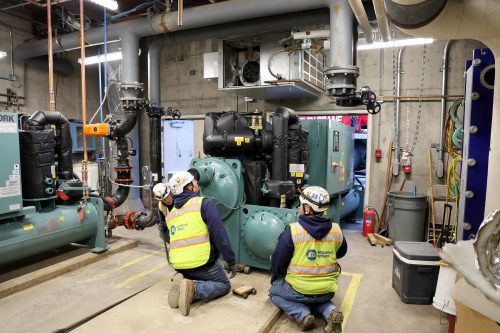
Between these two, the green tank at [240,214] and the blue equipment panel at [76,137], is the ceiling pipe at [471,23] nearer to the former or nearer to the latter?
the green tank at [240,214]

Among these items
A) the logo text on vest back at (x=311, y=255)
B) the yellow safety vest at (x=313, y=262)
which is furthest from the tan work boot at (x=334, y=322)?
the logo text on vest back at (x=311, y=255)

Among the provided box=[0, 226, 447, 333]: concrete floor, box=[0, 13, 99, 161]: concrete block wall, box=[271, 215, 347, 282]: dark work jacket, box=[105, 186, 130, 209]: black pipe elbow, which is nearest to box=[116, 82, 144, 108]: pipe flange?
box=[105, 186, 130, 209]: black pipe elbow

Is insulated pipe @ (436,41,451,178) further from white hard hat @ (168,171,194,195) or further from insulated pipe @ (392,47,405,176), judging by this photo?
white hard hat @ (168,171,194,195)

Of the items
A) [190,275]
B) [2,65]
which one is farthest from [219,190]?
[2,65]

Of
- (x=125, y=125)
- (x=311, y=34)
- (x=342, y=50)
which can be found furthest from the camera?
(x=125, y=125)

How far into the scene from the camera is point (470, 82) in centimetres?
150

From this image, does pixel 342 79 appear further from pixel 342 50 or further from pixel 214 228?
pixel 214 228

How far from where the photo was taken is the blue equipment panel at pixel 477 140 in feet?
4.68

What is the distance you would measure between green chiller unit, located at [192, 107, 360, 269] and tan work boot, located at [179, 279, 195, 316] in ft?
3.53

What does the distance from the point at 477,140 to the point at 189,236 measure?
2.47m

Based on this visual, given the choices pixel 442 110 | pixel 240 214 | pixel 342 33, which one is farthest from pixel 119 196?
pixel 442 110

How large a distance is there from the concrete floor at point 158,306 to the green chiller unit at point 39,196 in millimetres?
487

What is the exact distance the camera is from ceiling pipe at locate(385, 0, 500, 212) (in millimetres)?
932

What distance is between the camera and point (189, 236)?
3.22 metres
